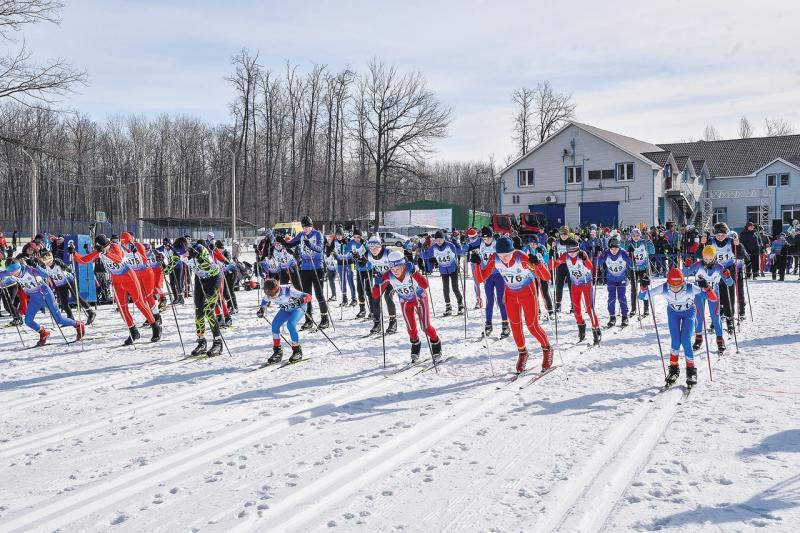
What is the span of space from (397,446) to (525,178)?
43.7 meters

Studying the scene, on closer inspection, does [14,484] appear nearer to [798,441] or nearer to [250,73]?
[798,441]

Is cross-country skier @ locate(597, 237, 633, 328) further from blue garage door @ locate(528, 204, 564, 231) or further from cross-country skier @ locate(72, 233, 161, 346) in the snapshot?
blue garage door @ locate(528, 204, 564, 231)

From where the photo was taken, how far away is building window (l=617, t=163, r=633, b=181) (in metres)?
42.7

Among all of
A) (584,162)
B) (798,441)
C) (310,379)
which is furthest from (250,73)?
(798,441)

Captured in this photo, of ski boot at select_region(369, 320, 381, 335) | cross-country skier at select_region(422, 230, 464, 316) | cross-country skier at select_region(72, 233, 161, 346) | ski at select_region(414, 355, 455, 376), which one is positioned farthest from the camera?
cross-country skier at select_region(422, 230, 464, 316)

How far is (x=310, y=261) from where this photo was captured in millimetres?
12172

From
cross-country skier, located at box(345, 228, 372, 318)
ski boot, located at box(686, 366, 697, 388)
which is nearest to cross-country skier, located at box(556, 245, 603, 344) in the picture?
ski boot, located at box(686, 366, 697, 388)

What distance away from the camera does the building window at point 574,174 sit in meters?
44.7

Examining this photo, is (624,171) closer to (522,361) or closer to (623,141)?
(623,141)

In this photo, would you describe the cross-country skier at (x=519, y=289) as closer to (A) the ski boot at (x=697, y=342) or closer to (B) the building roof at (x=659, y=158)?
(A) the ski boot at (x=697, y=342)

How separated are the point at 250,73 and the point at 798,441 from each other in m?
52.5

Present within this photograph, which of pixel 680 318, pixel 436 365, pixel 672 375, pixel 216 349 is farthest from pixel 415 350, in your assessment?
pixel 680 318

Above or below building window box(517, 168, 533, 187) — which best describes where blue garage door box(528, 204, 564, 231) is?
below

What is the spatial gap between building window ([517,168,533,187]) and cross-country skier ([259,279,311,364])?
132 feet
